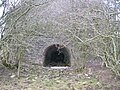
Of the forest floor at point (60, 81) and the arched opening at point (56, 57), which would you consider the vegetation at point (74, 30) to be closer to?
the forest floor at point (60, 81)

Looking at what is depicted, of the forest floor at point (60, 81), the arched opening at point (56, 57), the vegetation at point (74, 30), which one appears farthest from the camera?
the arched opening at point (56, 57)

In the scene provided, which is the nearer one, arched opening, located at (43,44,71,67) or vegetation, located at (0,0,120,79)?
vegetation, located at (0,0,120,79)

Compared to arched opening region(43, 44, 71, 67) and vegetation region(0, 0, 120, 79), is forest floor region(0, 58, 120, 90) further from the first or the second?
arched opening region(43, 44, 71, 67)

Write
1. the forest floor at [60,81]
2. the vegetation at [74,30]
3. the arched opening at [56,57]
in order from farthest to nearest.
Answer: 1. the arched opening at [56,57]
2. the vegetation at [74,30]
3. the forest floor at [60,81]

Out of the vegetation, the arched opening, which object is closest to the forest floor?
the vegetation

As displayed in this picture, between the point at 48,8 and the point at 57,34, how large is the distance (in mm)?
1485

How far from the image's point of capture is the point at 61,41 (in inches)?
462

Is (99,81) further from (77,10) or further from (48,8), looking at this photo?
(48,8)

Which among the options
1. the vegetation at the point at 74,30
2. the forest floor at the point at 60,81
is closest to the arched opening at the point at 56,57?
the vegetation at the point at 74,30

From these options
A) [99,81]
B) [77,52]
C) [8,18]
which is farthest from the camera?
[77,52]

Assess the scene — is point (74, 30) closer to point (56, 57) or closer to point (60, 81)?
point (60, 81)

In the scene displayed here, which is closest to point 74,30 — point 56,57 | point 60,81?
point 60,81

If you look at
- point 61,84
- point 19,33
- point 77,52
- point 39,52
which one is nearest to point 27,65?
point 39,52

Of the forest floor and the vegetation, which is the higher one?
the vegetation
